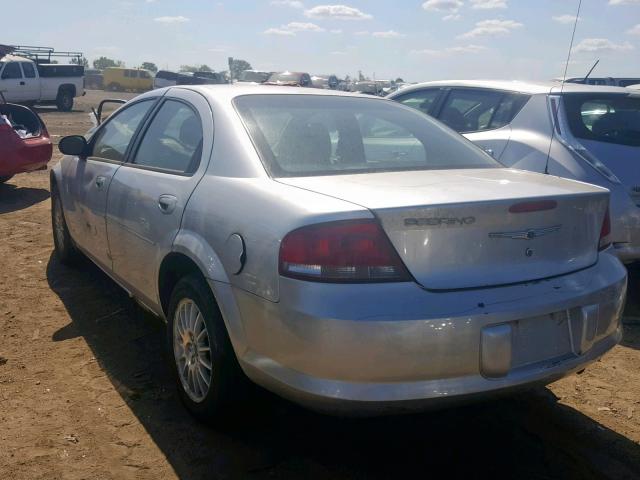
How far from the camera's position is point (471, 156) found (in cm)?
362

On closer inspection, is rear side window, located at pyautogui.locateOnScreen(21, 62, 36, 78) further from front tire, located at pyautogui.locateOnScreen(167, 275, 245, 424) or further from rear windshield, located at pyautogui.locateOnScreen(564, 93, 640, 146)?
front tire, located at pyautogui.locateOnScreen(167, 275, 245, 424)

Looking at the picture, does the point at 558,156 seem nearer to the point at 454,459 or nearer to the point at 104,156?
the point at 454,459

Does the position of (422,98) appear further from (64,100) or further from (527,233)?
(64,100)

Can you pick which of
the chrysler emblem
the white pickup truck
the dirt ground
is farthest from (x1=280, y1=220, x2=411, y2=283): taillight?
the white pickup truck

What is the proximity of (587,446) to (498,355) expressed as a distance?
0.97 m

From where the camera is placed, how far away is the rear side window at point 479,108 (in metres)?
5.67

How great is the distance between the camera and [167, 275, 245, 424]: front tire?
291 centimetres

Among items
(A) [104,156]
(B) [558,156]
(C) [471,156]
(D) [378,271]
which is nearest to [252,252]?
(D) [378,271]

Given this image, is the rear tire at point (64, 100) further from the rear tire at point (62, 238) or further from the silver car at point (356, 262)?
the silver car at point (356, 262)

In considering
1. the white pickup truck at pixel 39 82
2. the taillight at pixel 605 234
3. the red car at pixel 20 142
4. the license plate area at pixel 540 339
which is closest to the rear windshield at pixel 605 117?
the taillight at pixel 605 234

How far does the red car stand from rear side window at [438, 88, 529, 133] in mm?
5531

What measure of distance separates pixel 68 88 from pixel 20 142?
21.4 m

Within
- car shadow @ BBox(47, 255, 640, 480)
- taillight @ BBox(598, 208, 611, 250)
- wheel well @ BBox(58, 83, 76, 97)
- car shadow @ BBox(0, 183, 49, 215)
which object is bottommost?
car shadow @ BBox(47, 255, 640, 480)

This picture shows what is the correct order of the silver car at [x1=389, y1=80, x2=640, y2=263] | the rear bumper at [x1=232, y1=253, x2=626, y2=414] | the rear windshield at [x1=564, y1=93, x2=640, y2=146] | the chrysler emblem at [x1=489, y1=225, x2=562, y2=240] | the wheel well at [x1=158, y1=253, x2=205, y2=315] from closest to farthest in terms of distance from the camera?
the rear bumper at [x1=232, y1=253, x2=626, y2=414] < the chrysler emblem at [x1=489, y1=225, x2=562, y2=240] < the wheel well at [x1=158, y1=253, x2=205, y2=315] < the silver car at [x1=389, y1=80, x2=640, y2=263] < the rear windshield at [x1=564, y1=93, x2=640, y2=146]
